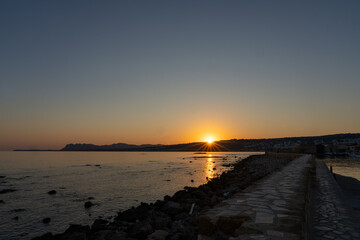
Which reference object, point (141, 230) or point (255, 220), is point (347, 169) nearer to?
point (141, 230)

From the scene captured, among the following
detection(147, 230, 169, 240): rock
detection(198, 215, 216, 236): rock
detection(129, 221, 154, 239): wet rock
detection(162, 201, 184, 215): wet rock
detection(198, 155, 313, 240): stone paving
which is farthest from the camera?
detection(162, 201, 184, 215): wet rock

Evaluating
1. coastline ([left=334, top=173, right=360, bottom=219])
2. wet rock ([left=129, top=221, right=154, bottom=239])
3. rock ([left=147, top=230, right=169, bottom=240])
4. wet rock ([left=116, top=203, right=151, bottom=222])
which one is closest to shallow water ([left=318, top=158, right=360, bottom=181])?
coastline ([left=334, top=173, right=360, bottom=219])

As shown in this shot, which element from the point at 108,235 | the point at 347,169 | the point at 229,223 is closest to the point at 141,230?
the point at 108,235

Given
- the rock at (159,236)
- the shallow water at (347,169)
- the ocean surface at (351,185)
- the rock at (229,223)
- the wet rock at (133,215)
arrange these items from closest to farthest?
the rock at (229,223) < the rock at (159,236) < the ocean surface at (351,185) < the wet rock at (133,215) < the shallow water at (347,169)

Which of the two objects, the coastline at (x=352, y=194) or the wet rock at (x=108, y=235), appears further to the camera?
the coastline at (x=352, y=194)

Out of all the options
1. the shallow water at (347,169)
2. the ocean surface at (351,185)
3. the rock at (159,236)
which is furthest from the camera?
the shallow water at (347,169)

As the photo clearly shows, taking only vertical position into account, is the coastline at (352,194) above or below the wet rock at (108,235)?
above

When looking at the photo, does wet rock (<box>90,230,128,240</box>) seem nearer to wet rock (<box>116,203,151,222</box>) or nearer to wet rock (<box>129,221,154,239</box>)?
wet rock (<box>129,221,154,239</box>)

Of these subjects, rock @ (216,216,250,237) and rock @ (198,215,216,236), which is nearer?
rock @ (216,216,250,237)

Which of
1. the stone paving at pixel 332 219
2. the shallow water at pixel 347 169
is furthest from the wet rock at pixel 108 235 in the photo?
the shallow water at pixel 347 169

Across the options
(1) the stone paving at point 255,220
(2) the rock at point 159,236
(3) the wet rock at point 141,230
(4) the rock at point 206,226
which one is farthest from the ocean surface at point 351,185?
(3) the wet rock at point 141,230

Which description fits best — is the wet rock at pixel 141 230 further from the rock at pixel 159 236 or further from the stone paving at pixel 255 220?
the stone paving at pixel 255 220

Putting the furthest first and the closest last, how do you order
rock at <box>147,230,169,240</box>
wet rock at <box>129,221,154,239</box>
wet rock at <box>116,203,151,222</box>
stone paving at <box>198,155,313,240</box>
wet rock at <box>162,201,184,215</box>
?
wet rock at <box>116,203,151,222</box>, wet rock at <box>162,201,184,215</box>, wet rock at <box>129,221,154,239</box>, rock at <box>147,230,169,240</box>, stone paving at <box>198,155,313,240</box>

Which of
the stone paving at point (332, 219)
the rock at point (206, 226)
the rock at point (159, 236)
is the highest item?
the rock at point (206, 226)
